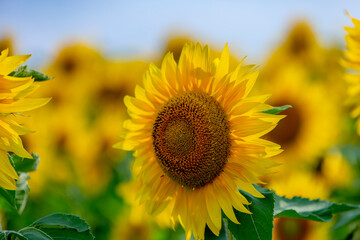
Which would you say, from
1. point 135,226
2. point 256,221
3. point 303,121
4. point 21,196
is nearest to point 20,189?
point 21,196

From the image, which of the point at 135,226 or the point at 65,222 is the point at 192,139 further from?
the point at 135,226

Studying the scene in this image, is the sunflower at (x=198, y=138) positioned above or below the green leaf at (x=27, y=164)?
above

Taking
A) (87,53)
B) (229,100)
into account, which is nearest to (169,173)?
(229,100)

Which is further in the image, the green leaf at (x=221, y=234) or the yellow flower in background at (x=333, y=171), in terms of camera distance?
the yellow flower in background at (x=333, y=171)

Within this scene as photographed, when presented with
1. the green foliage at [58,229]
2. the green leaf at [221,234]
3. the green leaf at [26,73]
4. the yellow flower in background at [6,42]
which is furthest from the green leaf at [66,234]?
the yellow flower in background at [6,42]

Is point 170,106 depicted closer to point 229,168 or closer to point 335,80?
point 229,168

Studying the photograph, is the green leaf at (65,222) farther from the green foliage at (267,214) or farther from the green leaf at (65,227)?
the green foliage at (267,214)

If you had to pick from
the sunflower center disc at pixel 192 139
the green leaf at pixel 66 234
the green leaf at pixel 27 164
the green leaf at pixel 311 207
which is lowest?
the green leaf at pixel 66 234
